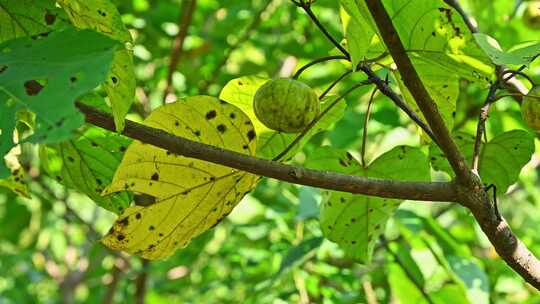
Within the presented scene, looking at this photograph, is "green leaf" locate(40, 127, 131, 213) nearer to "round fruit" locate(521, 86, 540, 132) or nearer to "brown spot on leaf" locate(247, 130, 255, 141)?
"brown spot on leaf" locate(247, 130, 255, 141)

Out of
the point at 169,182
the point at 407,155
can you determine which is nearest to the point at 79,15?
the point at 169,182

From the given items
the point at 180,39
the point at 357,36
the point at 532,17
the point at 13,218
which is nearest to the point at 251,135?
the point at 357,36

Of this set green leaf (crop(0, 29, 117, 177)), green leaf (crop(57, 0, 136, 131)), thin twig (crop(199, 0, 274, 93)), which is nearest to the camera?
green leaf (crop(0, 29, 117, 177))

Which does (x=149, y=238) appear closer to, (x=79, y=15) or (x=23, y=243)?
(x=79, y=15)

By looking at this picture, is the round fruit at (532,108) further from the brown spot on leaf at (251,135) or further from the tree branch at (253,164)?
the brown spot on leaf at (251,135)

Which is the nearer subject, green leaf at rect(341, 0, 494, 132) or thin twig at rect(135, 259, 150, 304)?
green leaf at rect(341, 0, 494, 132)

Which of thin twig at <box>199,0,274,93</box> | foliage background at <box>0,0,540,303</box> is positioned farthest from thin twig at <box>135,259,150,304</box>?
thin twig at <box>199,0,274,93</box>
